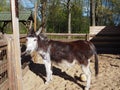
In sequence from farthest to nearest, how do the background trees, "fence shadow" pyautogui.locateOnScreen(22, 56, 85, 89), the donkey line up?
the background trees < "fence shadow" pyautogui.locateOnScreen(22, 56, 85, 89) < the donkey

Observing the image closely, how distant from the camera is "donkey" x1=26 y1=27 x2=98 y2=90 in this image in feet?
30.0

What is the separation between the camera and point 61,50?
9562mm

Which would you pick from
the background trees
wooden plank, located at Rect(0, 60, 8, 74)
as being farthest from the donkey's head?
the background trees

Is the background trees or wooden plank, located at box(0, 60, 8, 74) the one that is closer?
wooden plank, located at box(0, 60, 8, 74)

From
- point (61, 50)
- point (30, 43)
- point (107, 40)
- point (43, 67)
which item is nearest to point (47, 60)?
point (61, 50)

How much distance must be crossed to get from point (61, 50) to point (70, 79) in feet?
3.64

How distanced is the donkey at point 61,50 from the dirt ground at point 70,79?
1.22ft

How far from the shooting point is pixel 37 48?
9.83 m

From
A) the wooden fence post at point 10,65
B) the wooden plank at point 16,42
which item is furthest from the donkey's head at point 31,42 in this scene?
the wooden fence post at point 10,65

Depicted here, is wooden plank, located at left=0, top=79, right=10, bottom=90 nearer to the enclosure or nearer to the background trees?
the enclosure

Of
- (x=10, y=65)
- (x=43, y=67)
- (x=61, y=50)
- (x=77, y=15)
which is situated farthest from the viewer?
(x=77, y=15)

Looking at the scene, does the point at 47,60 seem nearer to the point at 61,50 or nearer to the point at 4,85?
the point at 61,50

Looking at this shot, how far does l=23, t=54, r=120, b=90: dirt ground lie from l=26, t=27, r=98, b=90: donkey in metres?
0.37

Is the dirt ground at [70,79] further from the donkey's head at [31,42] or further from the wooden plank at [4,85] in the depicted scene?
the wooden plank at [4,85]
